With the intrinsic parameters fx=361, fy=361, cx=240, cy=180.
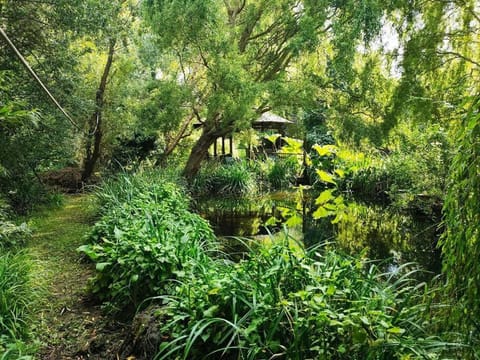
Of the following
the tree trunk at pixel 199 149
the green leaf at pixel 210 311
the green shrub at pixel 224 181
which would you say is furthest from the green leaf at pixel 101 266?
the green shrub at pixel 224 181

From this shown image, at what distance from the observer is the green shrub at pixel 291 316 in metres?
1.65

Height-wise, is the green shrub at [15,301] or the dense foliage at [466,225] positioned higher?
the dense foliage at [466,225]

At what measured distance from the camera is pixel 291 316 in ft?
6.04

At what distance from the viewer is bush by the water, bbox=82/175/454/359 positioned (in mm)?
1672

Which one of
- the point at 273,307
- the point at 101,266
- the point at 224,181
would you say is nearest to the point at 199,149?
the point at 224,181

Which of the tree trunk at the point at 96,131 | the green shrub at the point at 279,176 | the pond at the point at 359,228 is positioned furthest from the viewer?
the green shrub at the point at 279,176

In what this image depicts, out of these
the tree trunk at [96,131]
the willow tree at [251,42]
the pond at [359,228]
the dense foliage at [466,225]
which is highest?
the willow tree at [251,42]

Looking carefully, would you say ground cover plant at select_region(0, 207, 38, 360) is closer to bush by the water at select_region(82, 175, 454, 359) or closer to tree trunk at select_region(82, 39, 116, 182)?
bush by the water at select_region(82, 175, 454, 359)

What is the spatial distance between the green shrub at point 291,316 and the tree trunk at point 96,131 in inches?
260

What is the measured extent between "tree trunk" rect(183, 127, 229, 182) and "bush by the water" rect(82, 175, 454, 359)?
681 centimetres

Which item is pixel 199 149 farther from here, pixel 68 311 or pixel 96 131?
pixel 68 311

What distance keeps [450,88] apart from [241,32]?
4.90 m

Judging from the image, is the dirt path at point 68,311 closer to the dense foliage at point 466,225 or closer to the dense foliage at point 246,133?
the dense foliage at point 246,133

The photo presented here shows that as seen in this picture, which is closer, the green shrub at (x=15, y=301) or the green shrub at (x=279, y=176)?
the green shrub at (x=15, y=301)
